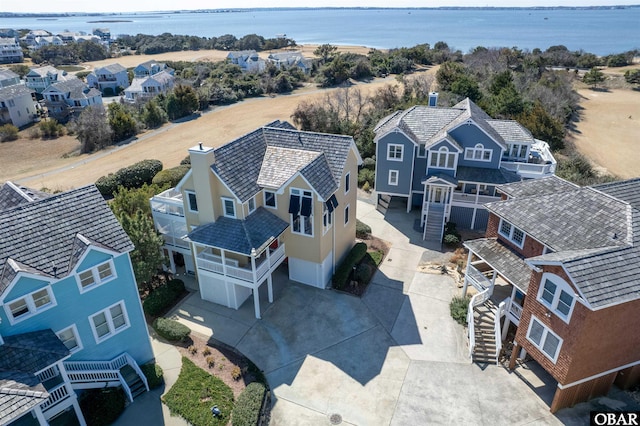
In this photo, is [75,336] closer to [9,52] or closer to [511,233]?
[511,233]

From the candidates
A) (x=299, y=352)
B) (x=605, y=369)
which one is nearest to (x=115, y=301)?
(x=299, y=352)

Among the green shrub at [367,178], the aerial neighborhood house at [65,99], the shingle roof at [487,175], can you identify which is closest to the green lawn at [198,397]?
the shingle roof at [487,175]

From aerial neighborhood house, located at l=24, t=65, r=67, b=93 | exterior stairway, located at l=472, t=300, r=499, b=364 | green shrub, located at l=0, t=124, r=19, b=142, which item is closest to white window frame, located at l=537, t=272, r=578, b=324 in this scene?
exterior stairway, located at l=472, t=300, r=499, b=364

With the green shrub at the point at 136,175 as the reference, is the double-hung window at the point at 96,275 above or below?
above

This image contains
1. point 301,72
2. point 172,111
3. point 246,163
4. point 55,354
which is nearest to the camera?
point 55,354

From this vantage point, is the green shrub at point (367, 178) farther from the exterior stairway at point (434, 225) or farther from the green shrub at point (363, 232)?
the exterior stairway at point (434, 225)

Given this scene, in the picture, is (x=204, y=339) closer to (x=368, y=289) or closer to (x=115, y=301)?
(x=115, y=301)

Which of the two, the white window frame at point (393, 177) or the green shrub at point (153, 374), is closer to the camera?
the green shrub at point (153, 374)

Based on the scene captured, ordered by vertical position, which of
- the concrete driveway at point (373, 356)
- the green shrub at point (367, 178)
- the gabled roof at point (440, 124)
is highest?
the gabled roof at point (440, 124)
